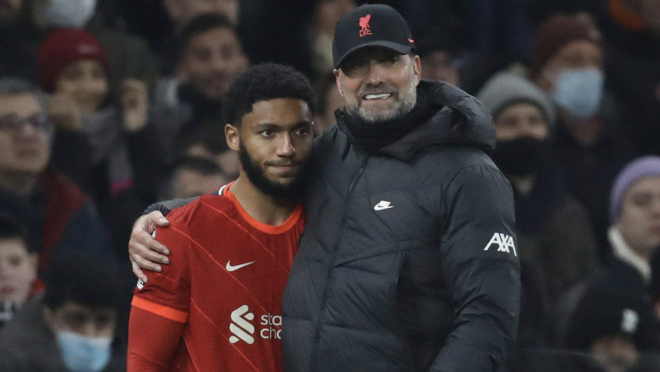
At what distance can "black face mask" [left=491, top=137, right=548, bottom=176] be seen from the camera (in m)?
6.71

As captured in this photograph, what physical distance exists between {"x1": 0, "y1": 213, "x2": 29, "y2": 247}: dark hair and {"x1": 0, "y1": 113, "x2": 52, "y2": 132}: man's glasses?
48 centimetres

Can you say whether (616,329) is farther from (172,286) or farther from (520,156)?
(172,286)

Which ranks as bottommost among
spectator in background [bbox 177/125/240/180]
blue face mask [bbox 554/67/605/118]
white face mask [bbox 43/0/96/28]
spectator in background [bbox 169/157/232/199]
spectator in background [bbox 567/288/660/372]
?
spectator in background [bbox 567/288/660/372]

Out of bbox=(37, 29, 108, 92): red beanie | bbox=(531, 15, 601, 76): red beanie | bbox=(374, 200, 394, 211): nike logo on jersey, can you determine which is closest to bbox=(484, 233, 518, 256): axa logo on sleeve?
bbox=(374, 200, 394, 211): nike logo on jersey

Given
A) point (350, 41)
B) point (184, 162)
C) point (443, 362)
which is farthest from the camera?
point (184, 162)

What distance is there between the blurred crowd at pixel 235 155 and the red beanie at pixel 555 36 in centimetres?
1

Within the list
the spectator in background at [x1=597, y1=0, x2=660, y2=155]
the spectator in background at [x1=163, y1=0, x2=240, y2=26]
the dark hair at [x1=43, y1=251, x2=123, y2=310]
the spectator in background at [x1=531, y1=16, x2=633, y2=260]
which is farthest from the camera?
the spectator in background at [x1=597, y1=0, x2=660, y2=155]

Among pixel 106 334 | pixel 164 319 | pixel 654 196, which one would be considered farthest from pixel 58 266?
pixel 654 196

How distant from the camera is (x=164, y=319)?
408 cm

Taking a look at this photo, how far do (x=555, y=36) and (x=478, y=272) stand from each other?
14.8ft

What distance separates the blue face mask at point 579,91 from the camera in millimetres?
7855

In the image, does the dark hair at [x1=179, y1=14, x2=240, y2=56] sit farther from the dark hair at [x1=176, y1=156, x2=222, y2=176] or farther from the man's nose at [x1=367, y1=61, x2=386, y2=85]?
the man's nose at [x1=367, y1=61, x2=386, y2=85]

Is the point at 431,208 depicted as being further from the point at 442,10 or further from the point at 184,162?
the point at 442,10

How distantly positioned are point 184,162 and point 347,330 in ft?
9.38
